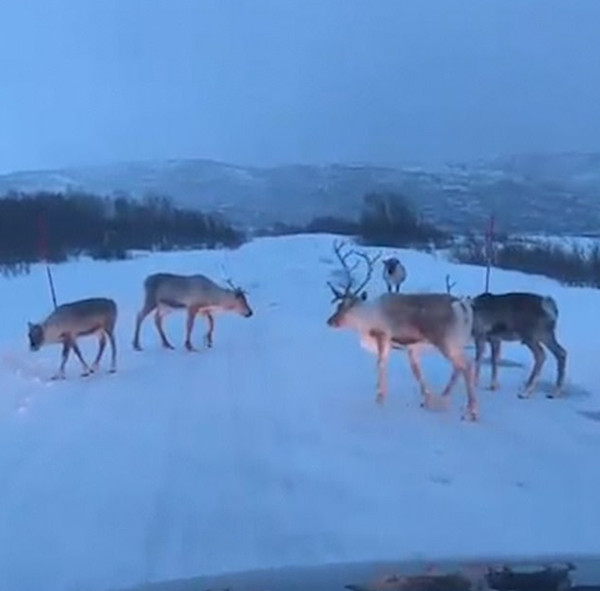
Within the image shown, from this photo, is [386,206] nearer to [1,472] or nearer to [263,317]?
[263,317]

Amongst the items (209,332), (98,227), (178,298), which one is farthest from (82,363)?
(98,227)

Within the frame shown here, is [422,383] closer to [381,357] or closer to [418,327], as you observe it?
[381,357]

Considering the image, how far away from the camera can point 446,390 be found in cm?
1262

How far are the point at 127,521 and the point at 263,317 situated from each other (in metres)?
13.6

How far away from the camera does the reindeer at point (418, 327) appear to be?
1204 centimetres

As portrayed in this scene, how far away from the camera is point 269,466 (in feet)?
33.5

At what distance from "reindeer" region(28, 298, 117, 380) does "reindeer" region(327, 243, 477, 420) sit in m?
3.87

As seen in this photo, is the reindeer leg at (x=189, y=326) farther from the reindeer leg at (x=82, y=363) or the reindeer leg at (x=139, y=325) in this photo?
the reindeer leg at (x=82, y=363)

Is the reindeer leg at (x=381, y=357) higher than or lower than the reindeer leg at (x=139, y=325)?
higher

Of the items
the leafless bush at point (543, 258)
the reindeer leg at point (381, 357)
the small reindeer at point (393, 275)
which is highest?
the reindeer leg at point (381, 357)

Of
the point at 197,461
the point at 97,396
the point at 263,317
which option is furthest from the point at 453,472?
the point at 263,317

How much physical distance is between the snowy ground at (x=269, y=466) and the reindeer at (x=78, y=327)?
39 centimetres

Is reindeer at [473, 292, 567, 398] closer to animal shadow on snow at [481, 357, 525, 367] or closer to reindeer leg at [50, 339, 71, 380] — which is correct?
animal shadow on snow at [481, 357, 525, 367]

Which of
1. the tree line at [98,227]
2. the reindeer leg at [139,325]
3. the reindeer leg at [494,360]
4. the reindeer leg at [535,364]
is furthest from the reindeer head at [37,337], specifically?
the tree line at [98,227]
